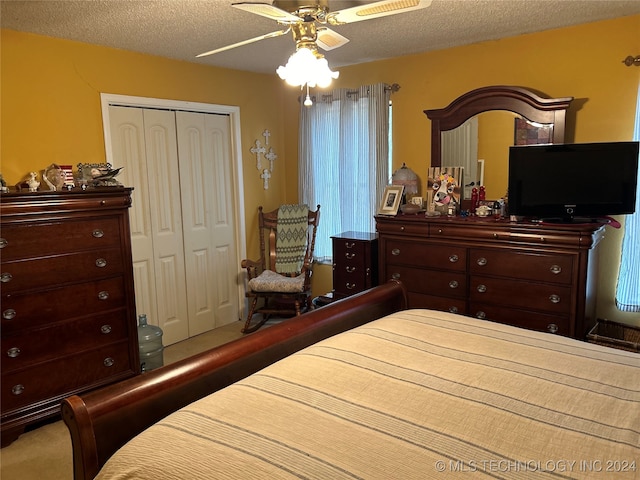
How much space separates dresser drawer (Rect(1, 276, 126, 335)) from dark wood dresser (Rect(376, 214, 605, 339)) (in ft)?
6.38

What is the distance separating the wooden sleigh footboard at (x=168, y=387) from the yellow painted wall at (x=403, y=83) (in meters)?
2.24

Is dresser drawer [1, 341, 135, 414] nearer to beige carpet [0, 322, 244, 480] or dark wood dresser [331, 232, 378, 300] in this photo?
beige carpet [0, 322, 244, 480]

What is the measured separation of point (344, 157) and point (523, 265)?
191 cm

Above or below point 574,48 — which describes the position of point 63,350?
below

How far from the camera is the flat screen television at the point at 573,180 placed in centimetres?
297

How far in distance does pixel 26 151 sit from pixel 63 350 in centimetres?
131

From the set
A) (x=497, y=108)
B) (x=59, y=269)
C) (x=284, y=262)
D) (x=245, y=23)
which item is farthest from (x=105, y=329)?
(x=497, y=108)

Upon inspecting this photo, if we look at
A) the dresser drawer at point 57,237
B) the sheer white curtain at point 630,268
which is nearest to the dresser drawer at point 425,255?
the sheer white curtain at point 630,268

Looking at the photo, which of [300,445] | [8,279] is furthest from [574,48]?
[8,279]

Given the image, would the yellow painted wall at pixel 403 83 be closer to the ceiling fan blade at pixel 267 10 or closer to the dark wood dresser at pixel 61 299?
the dark wood dresser at pixel 61 299

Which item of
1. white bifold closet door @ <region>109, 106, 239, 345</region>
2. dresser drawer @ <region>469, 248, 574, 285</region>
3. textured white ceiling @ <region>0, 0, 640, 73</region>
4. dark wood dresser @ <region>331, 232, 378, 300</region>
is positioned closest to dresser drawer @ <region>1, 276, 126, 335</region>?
white bifold closet door @ <region>109, 106, 239, 345</region>

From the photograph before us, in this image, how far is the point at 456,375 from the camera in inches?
62.3

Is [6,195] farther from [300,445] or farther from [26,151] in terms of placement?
[300,445]

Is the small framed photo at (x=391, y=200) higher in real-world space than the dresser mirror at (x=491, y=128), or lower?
lower
